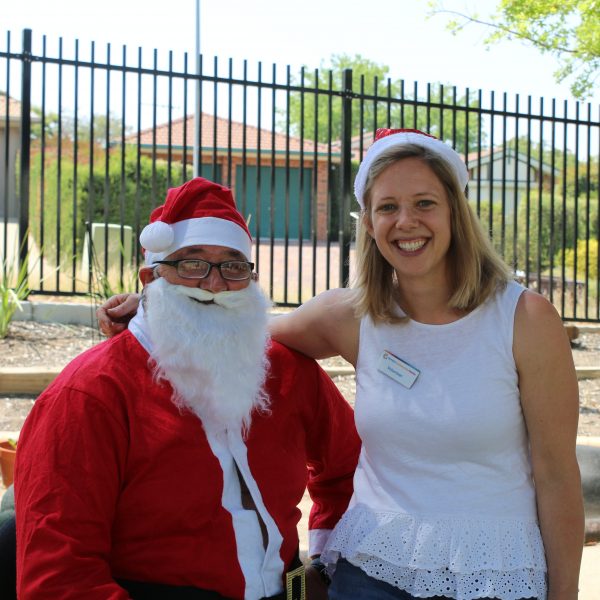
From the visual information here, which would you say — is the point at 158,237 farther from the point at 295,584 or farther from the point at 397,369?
the point at 295,584

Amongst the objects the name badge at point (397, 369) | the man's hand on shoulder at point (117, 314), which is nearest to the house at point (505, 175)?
the name badge at point (397, 369)

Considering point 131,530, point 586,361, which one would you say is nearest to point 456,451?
point 131,530

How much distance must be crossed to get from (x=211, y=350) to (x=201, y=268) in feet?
0.82

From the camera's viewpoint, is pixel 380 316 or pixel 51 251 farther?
pixel 51 251

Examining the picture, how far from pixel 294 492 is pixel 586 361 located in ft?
20.7

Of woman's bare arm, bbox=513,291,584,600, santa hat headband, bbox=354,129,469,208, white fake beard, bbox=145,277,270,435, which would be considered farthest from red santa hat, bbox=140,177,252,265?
woman's bare arm, bbox=513,291,584,600

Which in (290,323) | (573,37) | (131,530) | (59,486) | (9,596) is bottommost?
(9,596)

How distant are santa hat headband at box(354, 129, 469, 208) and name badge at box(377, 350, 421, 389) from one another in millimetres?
512

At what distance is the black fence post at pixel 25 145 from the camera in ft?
24.4

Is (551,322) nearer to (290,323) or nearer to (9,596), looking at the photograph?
(290,323)

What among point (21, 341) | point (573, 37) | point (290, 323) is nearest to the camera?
point (290, 323)

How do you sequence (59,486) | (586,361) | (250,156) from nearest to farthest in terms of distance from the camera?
1. (59,486)
2. (586,361)
3. (250,156)

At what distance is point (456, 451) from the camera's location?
2.36 m

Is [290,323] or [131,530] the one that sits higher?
[290,323]
